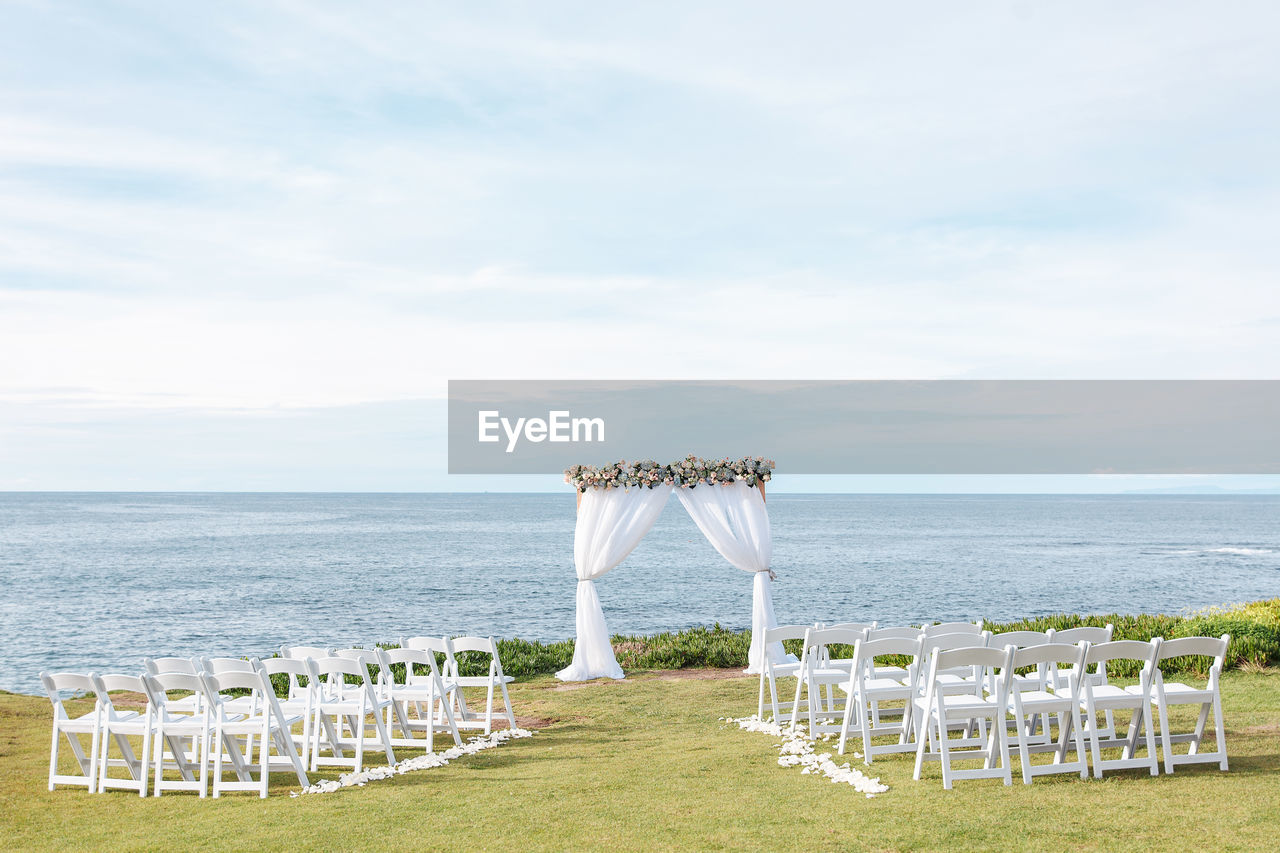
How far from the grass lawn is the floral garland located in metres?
4.52

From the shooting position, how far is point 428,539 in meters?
76.4

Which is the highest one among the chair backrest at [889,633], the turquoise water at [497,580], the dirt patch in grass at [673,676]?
the chair backrest at [889,633]

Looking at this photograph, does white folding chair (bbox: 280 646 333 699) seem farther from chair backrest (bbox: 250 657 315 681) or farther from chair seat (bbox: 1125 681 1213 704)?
chair seat (bbox: 1125 681 1213 704)

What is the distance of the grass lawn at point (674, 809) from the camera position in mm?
4910

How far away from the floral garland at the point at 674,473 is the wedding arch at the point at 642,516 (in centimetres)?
1

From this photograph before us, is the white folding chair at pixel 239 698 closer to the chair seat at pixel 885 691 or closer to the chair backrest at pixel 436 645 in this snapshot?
the chair backrest at pixel 436 645

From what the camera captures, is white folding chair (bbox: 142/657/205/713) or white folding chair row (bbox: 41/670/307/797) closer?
white folding chair row (bbox: 41/670/307/797)

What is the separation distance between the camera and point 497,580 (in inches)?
1890

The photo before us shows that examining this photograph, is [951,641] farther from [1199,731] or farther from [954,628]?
[1199,731]

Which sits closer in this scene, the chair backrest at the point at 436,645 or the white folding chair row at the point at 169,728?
the white folding chair row at the point at 169,728

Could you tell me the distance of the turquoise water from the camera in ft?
106

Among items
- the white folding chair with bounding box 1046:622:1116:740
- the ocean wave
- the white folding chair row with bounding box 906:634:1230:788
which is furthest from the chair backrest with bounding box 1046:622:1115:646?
the ocean wave

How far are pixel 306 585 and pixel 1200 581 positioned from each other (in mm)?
43391

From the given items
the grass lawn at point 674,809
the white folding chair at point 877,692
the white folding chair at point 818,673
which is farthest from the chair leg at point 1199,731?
the white folding chair at point 818,673
